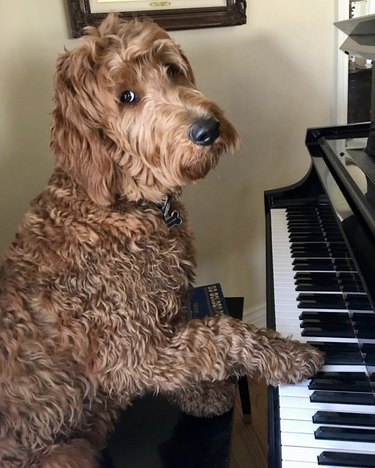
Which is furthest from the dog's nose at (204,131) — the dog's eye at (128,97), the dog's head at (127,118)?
the dog's eye at (128,97)

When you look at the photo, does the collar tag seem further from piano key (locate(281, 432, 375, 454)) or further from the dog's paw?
piano key (locate(281, 432, 375, 454))

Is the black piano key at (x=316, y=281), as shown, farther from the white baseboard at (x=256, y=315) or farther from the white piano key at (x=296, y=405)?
the white baseboard at (x=256, y=315)

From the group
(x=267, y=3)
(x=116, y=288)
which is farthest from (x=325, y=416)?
(x=267, y=3)

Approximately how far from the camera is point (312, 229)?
4.92 feet

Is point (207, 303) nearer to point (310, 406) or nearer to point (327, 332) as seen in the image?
point (327, 332)

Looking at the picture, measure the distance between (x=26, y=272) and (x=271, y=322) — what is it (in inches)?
20.8

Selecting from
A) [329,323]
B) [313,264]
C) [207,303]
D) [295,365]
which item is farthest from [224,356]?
[207,303]

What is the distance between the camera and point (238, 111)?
1.95 meters

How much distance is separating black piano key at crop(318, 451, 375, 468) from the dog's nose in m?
0.57

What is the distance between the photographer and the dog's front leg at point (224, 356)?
1.07 m

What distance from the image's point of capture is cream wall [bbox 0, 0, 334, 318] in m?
1.50

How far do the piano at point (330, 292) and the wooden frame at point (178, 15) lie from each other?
1.21 ft

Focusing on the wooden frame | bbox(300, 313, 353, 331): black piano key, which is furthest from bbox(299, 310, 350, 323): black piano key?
the wooden frame

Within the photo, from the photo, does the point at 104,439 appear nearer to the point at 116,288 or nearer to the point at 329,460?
the point at 116,288
